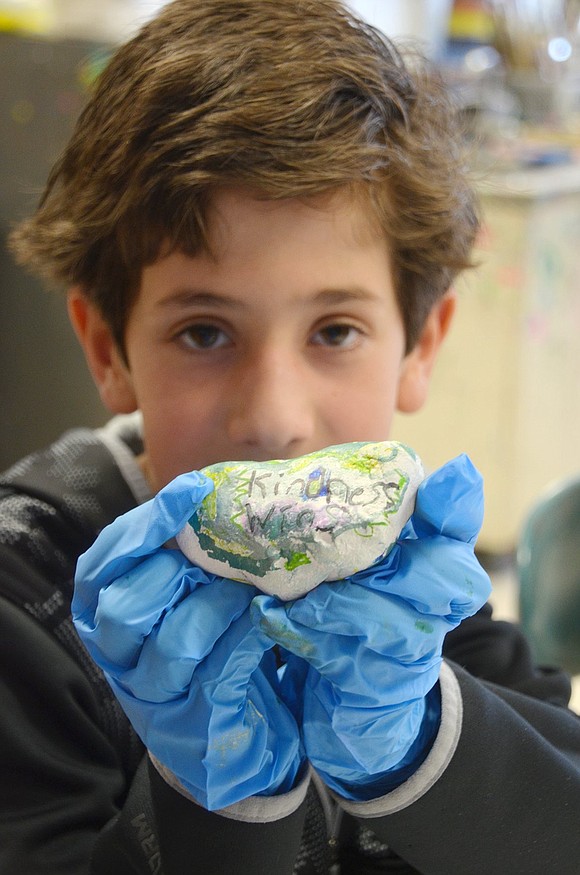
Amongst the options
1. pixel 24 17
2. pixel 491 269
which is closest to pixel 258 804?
pixel 491 269

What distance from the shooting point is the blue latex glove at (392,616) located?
567 millimetres

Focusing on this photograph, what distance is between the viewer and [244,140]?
76 cm

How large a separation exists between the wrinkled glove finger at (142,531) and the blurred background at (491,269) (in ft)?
4.78

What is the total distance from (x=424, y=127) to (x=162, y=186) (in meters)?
0.28

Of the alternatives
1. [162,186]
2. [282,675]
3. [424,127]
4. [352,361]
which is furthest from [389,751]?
[424,127]

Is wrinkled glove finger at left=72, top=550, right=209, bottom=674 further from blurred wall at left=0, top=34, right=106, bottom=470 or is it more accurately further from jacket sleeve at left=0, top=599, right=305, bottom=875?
blurred wall at left=0, top=34, right=106, bottom=470

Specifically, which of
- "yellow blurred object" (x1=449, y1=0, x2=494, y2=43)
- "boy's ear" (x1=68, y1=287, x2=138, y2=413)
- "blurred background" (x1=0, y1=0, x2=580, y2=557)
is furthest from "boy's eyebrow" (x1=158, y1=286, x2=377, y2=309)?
"yellow blurred object" (x1=449, y1=0, x2=494, y2=43)

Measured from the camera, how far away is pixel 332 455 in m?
0.60

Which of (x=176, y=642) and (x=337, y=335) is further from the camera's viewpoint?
(x=337, y=335)

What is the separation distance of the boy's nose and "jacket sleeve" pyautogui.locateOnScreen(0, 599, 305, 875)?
0.22 metres

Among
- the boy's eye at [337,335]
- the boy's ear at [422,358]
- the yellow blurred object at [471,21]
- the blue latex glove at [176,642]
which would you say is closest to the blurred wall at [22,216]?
the boy's ear at [422,358]

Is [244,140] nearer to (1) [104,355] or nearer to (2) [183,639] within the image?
(1) [104,355]

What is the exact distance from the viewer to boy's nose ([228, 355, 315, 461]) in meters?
0.74

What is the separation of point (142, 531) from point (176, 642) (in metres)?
0.07
